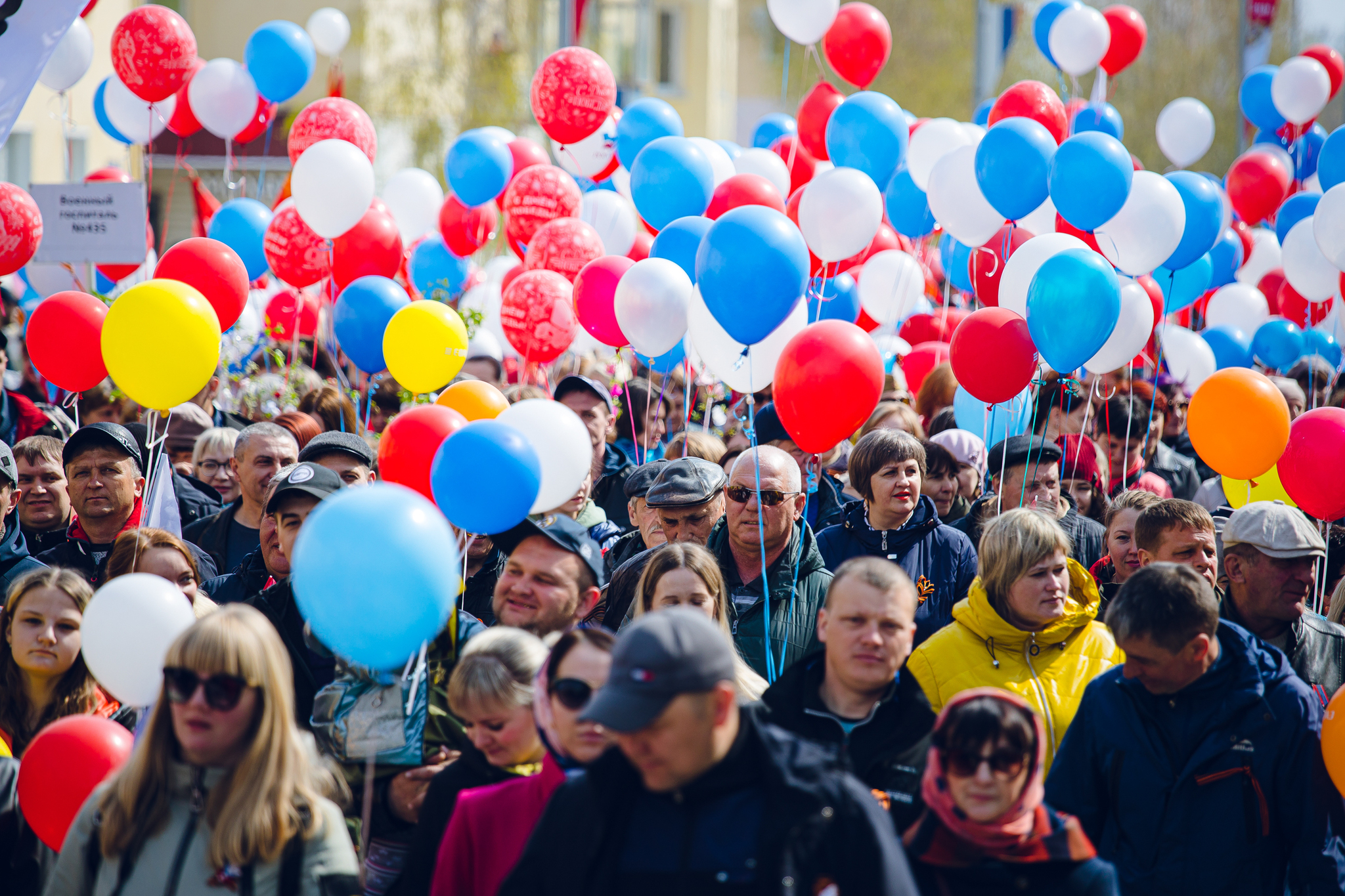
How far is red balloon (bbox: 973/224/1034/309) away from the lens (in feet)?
25.9

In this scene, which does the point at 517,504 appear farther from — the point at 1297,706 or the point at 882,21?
the point at 882,21

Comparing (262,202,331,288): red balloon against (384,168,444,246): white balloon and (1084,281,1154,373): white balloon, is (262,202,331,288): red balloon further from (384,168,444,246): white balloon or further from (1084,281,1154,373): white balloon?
(1084,281,1154,373): white balloon

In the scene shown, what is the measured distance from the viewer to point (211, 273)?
254 inches

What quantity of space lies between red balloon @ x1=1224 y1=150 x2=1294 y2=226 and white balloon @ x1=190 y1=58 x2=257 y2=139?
27.4 ft

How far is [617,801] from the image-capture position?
240cm

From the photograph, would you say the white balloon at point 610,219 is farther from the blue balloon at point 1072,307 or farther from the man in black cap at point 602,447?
the blue balloon at point 1072,307

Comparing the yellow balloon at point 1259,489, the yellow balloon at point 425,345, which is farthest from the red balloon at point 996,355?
the yellow balloon at point 425,345

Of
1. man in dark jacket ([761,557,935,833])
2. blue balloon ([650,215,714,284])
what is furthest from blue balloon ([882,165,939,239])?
man in dark jacket ([761,557,935,833])

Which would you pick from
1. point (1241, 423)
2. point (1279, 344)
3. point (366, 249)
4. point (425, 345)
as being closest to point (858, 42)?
point (1279, 344)

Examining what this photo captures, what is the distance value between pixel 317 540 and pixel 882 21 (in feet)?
27.1

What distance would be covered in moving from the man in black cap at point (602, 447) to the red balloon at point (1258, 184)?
742cm

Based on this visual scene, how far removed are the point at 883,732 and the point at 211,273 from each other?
4703 millimetres

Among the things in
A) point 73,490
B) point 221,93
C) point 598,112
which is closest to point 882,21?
point 598,112

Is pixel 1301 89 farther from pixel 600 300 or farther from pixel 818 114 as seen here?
pixel 600 300
